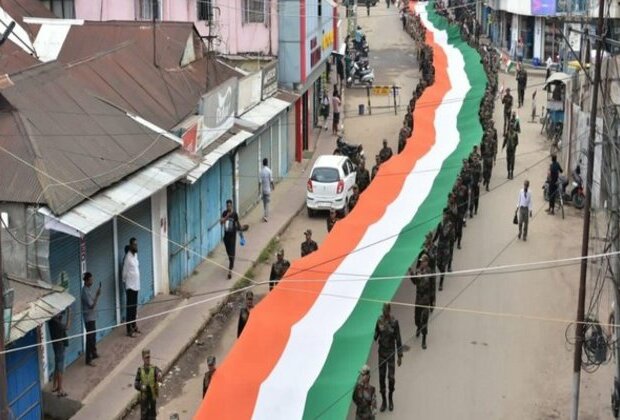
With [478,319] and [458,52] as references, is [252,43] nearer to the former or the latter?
[458,52]

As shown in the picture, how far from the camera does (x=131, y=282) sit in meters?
15.9

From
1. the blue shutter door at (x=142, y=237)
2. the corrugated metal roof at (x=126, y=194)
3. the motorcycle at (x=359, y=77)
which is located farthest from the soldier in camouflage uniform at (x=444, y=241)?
the motorcycle at (x=359, y=77)

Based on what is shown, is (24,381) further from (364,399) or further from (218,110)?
(218,110)

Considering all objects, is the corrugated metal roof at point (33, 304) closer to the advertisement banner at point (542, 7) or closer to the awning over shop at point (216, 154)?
the awning over shop at point (216, 154)

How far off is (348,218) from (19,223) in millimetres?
7197

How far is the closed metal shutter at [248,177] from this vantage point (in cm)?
2361

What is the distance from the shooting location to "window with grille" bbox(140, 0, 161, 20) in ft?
84.4

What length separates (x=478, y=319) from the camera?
17.1m

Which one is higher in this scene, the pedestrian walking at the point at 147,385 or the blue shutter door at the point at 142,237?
the blue shutter door at the point at 142,237

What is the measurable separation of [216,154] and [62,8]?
9375 mm

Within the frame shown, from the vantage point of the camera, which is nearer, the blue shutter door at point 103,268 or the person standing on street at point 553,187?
the blue shutter door at point 103,268

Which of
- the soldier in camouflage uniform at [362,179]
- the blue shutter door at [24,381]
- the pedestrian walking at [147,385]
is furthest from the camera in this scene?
the soldier in camouflage uniform at [362,179]

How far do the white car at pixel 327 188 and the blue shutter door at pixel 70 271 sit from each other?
32.8ft

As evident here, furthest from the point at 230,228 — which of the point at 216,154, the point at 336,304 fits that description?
the point at 336,304
